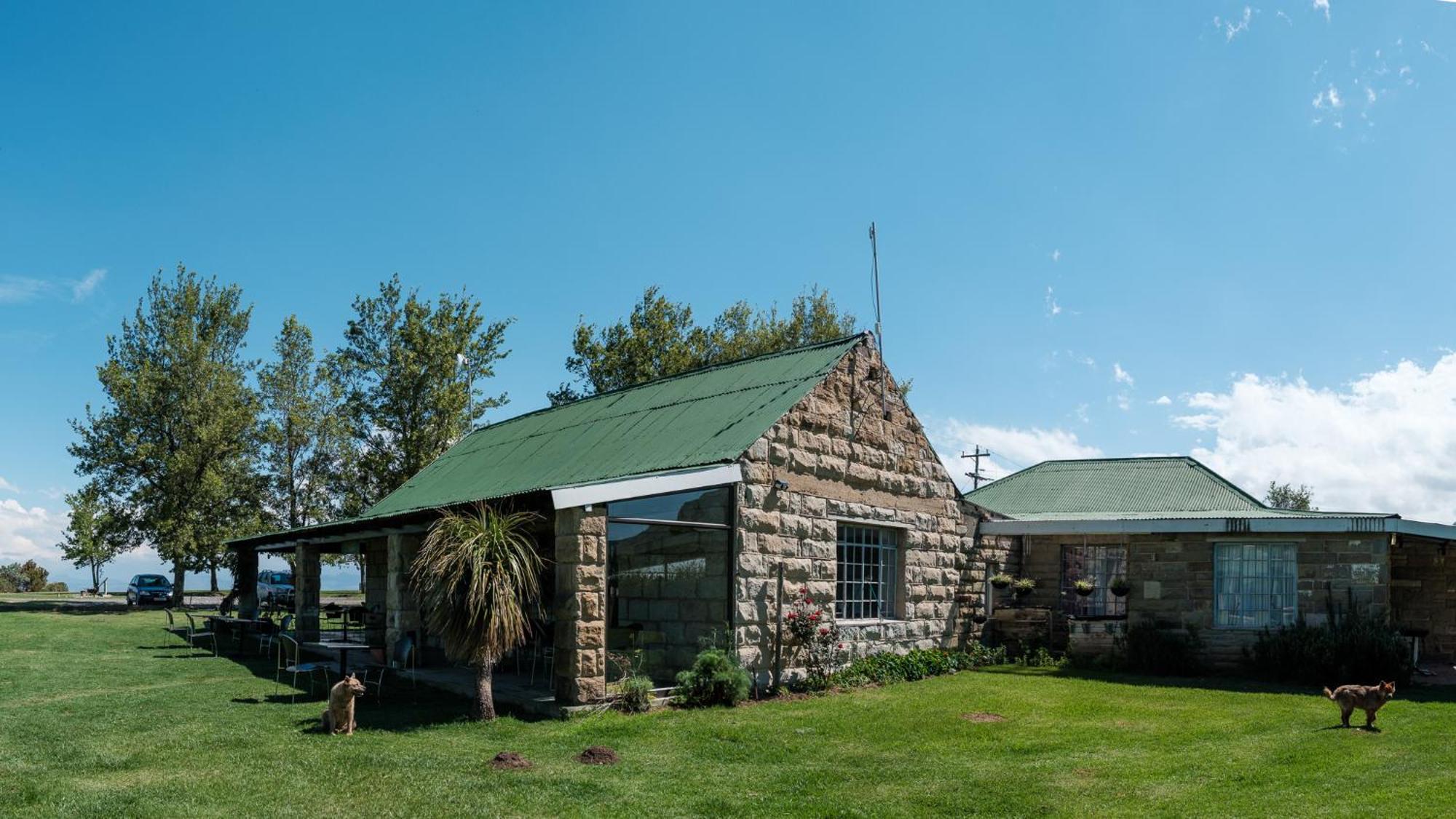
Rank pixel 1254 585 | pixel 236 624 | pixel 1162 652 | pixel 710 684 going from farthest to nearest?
pixel 236 624
pixel 1254 585
pixel 1162 652
pixel 710 684

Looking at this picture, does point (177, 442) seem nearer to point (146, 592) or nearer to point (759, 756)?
point (146, 592)

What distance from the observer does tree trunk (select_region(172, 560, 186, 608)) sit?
37031 millimetres

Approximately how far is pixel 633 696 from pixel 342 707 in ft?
10.4

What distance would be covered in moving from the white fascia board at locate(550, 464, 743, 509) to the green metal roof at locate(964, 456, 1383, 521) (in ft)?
28.8

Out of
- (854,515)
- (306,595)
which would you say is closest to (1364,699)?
(854,515)

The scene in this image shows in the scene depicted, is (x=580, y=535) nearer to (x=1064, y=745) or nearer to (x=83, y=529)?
(x=1064, y=745)

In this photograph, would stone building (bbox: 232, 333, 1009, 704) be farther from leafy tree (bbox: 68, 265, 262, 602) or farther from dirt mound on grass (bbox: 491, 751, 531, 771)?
leafy tree (bbox: 68, 265, 262, 602)

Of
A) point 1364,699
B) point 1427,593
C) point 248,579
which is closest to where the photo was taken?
point 1364,699

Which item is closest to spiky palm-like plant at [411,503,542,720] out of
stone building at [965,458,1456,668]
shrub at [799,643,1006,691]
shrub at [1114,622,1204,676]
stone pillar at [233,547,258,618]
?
shrub at [799,643,1006,691]

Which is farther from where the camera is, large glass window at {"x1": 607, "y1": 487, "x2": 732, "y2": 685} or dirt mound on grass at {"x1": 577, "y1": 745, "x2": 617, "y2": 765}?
large glass window at {"x1": 607, "y1": 487, "x2": 732, "y2": 685}

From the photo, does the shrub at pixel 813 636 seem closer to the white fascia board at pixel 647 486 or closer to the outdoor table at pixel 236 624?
the white fascia board at pixel 647 486

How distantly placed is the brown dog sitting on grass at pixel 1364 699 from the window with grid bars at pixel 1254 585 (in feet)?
18.2

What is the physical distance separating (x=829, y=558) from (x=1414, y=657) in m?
9.42

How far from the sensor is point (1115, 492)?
22.3m
